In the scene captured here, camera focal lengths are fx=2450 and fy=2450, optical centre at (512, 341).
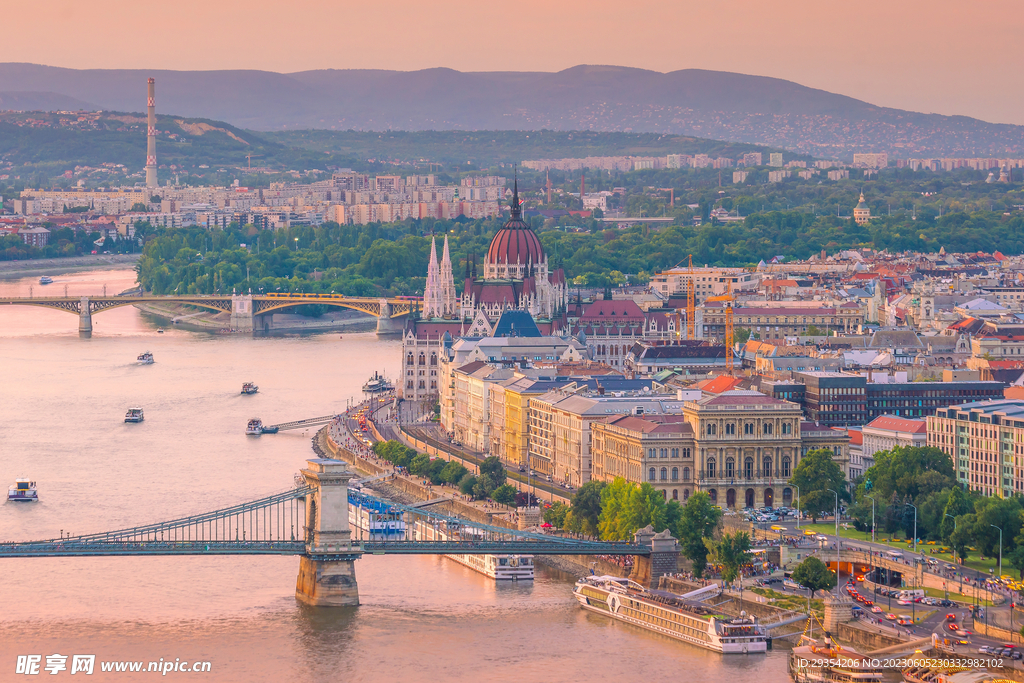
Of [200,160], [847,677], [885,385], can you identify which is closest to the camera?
[847,677]

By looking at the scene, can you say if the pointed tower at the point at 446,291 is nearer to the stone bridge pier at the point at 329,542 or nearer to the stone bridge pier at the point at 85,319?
the stone bridge pier at the point at 85,319

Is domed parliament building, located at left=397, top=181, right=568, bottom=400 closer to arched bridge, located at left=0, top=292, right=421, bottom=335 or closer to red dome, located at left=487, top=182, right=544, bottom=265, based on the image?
red dome, located at left=487, top=182, right=544, bottom=265

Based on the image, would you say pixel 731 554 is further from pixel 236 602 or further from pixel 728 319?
pixel 728 319

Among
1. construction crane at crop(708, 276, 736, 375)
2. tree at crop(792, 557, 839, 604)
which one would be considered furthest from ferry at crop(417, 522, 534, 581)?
→ construction crane at crop(708, 276, 736, 375)

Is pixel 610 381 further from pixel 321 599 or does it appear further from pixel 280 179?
pixel 280 179

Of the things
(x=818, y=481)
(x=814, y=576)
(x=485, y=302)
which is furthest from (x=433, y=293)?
(x=814, y=576)

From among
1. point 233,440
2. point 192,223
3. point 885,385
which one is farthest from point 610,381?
point 192,223
